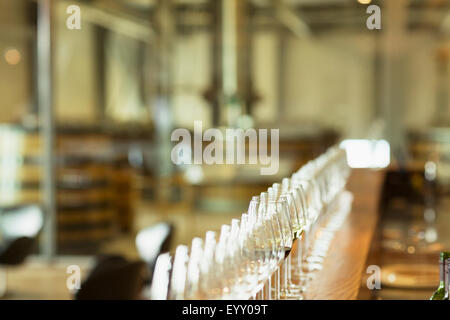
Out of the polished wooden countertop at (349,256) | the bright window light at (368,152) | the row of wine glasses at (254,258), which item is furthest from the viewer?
the bright window light at (368,152)

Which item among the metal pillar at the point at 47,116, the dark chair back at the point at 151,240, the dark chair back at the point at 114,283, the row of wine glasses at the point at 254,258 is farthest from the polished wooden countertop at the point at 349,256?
the metal pillar at the point at 47,116

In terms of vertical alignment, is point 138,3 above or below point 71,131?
above

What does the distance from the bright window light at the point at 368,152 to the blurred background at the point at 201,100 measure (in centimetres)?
1

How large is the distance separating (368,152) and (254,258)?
18.8ft

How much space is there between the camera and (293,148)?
7785 mm

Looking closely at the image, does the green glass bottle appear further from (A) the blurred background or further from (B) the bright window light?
(B) the bright window light

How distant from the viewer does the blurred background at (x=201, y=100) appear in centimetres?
682

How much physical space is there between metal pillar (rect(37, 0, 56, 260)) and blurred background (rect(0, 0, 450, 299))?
13 millimetres

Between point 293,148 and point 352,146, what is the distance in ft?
2.70

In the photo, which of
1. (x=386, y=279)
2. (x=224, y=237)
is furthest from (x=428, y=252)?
(x=224, y=237)

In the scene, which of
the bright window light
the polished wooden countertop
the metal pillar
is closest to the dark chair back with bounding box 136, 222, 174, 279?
the polished wooden countertop

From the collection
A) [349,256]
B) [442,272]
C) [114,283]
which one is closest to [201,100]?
[114,283]

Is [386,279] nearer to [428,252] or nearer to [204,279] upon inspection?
[428,252]

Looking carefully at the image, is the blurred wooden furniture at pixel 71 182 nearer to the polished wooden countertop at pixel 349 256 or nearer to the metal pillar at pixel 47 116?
the metal pillar at pixel 47 116
